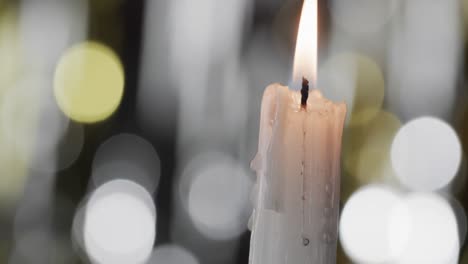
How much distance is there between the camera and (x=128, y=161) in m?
1.69

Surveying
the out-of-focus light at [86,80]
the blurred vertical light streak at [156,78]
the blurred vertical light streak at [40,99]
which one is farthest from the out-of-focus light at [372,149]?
the blurred vertical light streak at [40,99]

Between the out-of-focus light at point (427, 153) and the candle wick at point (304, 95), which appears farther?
the out-of-focus light at point (427, 153)

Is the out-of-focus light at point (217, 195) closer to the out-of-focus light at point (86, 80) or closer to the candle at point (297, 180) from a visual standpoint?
the out-of-focus light at point (86, 80)

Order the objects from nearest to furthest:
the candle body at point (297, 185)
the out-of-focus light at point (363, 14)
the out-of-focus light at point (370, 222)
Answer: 1. the candle body at point (297, 185)
2. the out-of-focus light at point (363, 14)
3. the out-of-focus light at point (370, 222)

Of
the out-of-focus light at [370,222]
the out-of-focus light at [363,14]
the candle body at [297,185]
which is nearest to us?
the candle body at [297,185]

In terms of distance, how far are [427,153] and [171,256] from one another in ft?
2.36

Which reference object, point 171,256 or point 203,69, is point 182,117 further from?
point 171,256

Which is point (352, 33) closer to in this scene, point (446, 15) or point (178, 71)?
point (446, 15)

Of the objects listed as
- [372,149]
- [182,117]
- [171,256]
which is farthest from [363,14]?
[171,256]

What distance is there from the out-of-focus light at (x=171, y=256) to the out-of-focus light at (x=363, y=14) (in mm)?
669

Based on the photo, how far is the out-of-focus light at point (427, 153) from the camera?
1.63 m

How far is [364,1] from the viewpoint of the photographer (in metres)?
1.54

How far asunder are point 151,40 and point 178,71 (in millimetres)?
103

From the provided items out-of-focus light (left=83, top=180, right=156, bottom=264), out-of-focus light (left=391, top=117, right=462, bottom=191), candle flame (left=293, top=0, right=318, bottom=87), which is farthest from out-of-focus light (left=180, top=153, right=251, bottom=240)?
candle flame (left=293, top=0, right=318, bottom=87)
